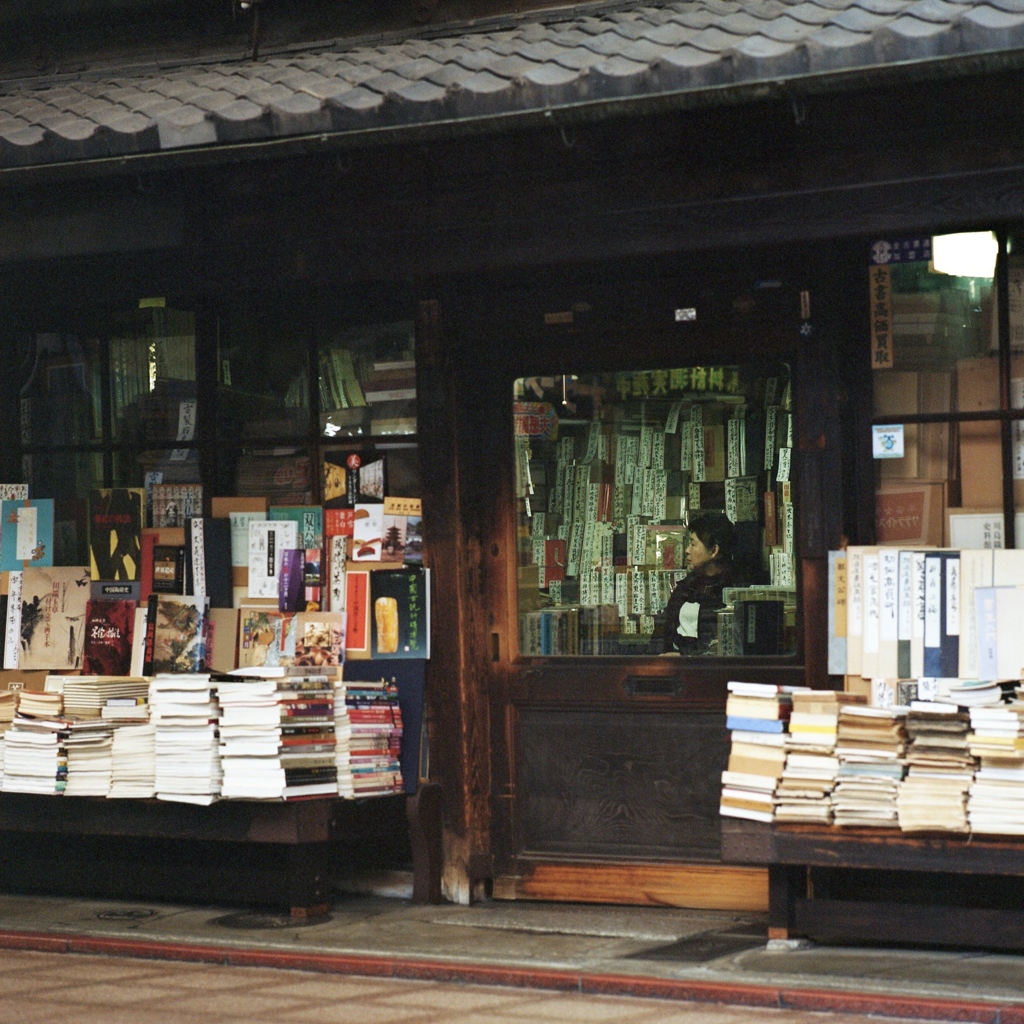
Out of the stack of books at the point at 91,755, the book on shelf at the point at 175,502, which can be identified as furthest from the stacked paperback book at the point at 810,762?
the book on shelf at the point at 175,502

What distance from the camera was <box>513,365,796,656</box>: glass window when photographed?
916cm

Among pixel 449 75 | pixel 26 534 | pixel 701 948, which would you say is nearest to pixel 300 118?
pixel 449 75

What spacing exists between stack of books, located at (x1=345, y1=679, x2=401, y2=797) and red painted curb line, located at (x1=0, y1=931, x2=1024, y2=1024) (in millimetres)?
1177

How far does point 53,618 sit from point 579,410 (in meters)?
3.43

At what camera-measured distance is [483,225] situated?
29.2 ft

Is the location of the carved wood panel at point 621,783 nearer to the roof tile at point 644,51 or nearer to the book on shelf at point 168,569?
Result: the book on shelf at point 168,569

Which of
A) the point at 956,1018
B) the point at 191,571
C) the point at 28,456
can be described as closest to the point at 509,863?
the point at 191,571

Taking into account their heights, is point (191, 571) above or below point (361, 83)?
below

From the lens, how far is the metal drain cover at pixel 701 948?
26.2 feet

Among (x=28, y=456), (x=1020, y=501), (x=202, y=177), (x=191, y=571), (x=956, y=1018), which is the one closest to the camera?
(x=956, y=1018)

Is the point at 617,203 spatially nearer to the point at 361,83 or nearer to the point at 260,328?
the point at 361,83

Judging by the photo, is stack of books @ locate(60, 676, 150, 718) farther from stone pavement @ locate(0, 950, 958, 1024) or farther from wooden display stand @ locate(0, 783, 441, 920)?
stone pavement @ locate(0, 950, 958, 1024)

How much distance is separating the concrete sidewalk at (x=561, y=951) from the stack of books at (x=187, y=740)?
28.8 inches

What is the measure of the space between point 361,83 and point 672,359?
2433 millimetres
